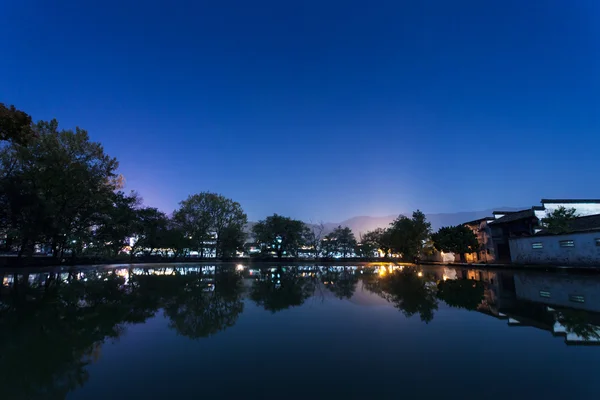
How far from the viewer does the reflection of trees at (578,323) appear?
696 centimetres

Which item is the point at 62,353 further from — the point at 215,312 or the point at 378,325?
the point at 378,325

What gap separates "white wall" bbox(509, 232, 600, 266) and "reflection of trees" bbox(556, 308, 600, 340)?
77.4ft

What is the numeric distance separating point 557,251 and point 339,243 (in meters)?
39.6

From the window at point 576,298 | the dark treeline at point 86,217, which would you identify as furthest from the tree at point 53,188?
the window at point 576,298

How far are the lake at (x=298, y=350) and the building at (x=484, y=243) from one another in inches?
1476

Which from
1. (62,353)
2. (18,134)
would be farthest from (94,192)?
(62,353)

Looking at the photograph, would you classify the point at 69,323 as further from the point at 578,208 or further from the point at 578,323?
the point at 578,208

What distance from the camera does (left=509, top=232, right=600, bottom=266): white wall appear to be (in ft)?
87.2

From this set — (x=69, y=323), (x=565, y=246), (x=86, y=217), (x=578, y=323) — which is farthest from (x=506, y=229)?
(x=86, y=217)

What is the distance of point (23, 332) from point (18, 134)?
56.4 feet

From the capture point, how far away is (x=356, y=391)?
416 centimetres

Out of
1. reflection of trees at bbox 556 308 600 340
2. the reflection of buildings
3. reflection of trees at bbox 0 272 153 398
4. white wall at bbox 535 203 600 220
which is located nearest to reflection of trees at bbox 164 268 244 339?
reflection of trees at bbox 0 272 153 398

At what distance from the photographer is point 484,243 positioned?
45.8 meters

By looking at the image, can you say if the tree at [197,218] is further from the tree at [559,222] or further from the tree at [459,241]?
the tree at [559,222]
